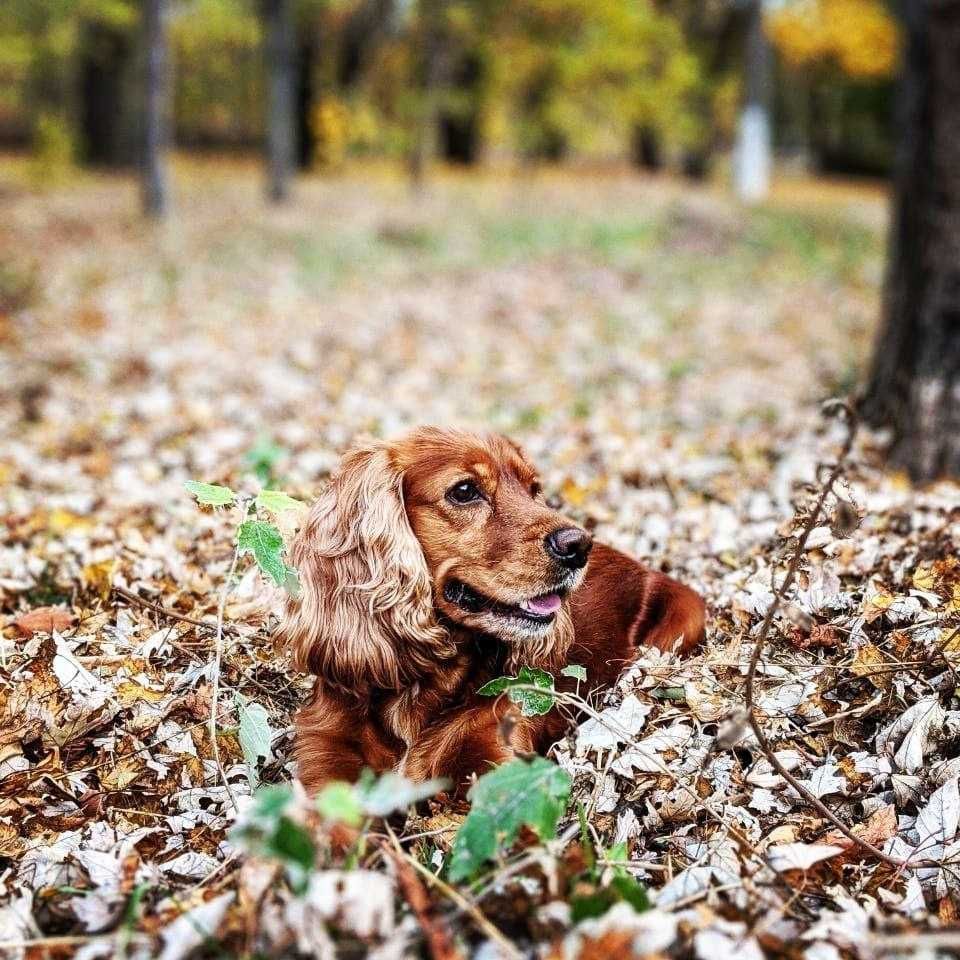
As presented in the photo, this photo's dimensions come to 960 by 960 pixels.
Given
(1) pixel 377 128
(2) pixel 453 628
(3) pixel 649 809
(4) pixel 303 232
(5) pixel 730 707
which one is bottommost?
(3) pixel 649 809

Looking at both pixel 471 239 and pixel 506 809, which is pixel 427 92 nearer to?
pixel 471 239

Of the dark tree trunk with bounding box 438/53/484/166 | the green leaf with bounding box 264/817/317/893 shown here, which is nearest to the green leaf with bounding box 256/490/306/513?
the green leaf with bounding box 264/817/317/893

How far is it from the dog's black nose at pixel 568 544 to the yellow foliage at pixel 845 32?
2726 cm

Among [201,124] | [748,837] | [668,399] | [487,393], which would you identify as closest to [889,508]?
[748,837]

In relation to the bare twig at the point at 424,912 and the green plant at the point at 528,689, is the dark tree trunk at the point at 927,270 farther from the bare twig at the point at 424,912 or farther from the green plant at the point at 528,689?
the bare twig at the point at 424,912

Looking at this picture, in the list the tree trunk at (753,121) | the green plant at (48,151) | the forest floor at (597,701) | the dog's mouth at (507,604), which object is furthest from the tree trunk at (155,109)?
the dog's mouth at (507,604)

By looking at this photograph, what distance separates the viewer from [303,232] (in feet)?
54.3

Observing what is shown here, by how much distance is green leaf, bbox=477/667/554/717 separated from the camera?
2.80 m

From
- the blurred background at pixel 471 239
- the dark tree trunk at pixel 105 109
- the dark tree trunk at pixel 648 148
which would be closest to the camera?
the blurred background at pixel 471 239

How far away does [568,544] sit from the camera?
2938 mm

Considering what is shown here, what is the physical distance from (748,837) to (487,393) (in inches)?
236

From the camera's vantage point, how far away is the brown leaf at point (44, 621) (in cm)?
381

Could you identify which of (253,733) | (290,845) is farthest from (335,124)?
(290,845)

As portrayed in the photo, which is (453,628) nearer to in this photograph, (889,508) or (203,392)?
(889,508)
